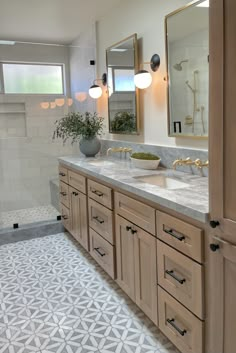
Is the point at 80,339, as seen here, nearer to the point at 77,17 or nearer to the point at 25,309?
the point at 25,309

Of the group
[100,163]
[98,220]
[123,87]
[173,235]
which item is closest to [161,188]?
[173,235]

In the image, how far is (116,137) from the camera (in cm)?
347

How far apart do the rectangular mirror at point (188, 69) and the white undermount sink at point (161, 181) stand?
0.35 meters

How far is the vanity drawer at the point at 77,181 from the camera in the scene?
9.32 ft

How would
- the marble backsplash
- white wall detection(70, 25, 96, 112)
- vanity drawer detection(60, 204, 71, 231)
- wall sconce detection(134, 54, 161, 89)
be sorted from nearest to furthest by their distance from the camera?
the marble backsplash
wall sconce detection(134, 54, 161, 89)
vanity drawer detection(60, 204, 71, 231)
white wall detection(70, 25, 96, 112)

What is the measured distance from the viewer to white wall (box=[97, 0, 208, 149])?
2.51 metres

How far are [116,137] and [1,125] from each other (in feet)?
5.71

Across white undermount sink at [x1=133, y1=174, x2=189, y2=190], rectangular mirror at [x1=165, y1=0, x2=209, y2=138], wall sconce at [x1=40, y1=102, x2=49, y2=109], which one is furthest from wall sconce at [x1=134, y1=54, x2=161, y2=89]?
wall sconce at [x1=40, y1=102, x2=49, y2=109]

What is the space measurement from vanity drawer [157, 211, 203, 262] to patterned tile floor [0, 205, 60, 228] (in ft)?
8.26

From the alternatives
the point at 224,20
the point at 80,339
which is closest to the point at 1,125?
the point at 80,339

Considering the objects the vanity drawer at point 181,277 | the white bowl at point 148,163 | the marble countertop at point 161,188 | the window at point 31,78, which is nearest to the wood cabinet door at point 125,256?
the marble countertop at point 161,188

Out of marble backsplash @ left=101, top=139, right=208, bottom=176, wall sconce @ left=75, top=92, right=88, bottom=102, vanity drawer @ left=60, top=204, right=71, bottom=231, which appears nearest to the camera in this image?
marble backsplash @ left=101, top=139, right=208, bottom=176

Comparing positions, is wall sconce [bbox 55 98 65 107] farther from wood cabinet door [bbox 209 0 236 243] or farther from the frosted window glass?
wood cabinet door [bbox 209 0 236 243]

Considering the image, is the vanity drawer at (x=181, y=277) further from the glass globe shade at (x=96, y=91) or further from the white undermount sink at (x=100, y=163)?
the glass globe shade at (x=96, y=91)
